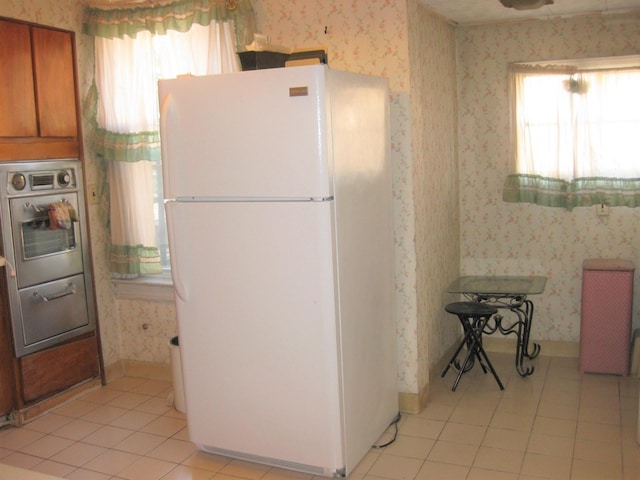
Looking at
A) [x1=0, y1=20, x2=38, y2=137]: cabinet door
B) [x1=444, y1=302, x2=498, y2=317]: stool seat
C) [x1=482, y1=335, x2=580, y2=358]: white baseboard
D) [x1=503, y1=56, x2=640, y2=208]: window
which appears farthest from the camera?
[x1=482, y1=335, x2=580, y2=358]: white baseboard

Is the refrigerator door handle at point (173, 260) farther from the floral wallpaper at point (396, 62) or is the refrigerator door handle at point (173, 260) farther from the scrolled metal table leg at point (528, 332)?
the scrolled metal table leg at point (528, 332)

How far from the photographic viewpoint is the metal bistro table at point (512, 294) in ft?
13.5

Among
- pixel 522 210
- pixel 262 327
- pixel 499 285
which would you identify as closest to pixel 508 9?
pixel 522 210

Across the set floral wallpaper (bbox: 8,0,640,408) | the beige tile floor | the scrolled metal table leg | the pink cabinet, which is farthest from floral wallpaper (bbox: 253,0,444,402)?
the pink cabinet

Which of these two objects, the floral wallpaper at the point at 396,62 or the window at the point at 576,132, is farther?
the window at the point at 576,132

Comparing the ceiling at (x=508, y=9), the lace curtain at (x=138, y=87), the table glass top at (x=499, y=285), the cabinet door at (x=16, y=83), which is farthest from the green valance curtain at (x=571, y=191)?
the cabinet door at (x=16, y=83)

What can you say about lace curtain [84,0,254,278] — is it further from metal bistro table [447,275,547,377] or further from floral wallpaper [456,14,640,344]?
metal bistro table [447,275,547,377]

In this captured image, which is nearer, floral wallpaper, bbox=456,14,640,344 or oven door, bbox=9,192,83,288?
oven door, bbox=9,192,83,288

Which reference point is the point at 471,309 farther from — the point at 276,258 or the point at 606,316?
the point at 276,258

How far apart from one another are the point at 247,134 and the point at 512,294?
6.77 feet

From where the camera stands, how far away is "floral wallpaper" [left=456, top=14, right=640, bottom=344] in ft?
14.1

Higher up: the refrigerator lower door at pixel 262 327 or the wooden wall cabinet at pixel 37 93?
the wooden wall cabinet at pixel 37 93

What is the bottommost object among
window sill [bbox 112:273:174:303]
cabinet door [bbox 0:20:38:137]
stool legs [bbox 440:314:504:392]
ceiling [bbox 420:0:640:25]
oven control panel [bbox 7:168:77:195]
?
stool legs [bbox 440:314:504:392]

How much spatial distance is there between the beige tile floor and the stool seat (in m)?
0.47
